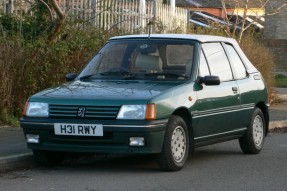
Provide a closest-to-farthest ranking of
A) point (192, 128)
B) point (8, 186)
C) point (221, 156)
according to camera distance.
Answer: point (8, 186), point (192, 128), point (221, 156)

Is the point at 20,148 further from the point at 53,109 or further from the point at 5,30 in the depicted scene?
the point at 5,30

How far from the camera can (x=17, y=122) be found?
43.7 ft

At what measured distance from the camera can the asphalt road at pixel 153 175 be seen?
28.8ft

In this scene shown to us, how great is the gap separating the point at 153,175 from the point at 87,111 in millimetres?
1099

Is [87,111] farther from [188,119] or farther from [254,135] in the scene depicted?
[254,135]

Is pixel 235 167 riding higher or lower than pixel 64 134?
lower

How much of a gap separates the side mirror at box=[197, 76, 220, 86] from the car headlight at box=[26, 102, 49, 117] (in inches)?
79.0

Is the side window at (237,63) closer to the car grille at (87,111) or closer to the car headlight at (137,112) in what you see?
the car headlight at (137,112)

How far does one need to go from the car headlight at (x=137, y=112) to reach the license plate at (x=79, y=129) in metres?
0.28

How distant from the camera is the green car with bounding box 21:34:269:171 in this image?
9141mm

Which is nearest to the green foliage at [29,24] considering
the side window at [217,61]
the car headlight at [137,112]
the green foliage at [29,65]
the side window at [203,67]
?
the green foliage at [29,65]

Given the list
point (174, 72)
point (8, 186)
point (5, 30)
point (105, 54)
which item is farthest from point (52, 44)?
point (8, 186)

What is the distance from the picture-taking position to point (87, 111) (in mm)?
9219

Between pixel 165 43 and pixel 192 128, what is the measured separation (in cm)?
136
